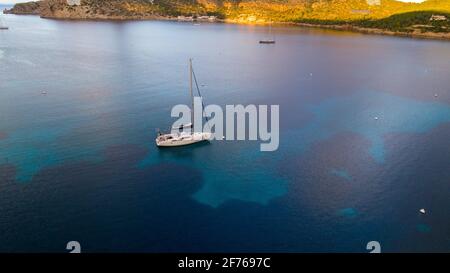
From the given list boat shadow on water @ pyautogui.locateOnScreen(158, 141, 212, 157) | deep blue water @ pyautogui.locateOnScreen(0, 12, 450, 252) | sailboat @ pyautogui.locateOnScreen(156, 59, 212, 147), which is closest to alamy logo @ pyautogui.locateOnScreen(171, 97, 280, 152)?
deep blue water @ pyautogui.locateOnScreen(0, 12, 450, 252)

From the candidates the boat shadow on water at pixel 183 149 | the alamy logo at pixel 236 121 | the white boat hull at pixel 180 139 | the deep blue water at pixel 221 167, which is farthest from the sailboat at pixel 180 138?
the alamy logo at pixel 236 121

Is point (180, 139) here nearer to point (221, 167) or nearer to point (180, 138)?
point (180, 138)

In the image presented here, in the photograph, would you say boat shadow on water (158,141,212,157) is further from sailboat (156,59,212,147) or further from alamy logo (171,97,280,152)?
alamy logo (171,97,280,152)

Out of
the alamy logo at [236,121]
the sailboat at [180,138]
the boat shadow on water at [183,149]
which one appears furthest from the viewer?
the alamy logo at [236,121]

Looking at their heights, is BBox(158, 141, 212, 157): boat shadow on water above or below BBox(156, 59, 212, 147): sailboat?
below

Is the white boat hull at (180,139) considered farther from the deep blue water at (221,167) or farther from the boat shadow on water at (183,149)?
the deep blue water at (221,167)
